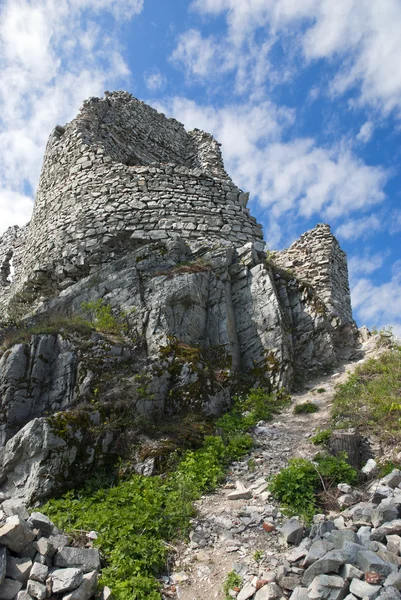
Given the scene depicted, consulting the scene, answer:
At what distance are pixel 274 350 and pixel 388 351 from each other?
2.44 m

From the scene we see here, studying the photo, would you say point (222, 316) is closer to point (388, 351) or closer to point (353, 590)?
point (388, 351)

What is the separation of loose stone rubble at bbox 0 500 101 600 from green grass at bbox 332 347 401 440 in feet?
14.0

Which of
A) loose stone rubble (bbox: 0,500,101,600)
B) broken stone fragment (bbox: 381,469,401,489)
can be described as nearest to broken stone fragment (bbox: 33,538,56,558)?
loose stone rubble (bbox: 0,500,101,600)

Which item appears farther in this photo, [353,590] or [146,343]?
[146,343]

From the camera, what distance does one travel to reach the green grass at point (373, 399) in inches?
278

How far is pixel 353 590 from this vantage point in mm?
3863

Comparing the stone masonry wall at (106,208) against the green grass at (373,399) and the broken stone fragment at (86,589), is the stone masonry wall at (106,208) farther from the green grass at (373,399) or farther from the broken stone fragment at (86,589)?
the broken stone fragment at (86,589)

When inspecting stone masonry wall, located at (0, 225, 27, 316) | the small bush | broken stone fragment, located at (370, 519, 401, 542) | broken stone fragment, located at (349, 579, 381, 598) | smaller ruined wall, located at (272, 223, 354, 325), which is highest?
stone masonry wall, located at (0, 225, 27, 316)

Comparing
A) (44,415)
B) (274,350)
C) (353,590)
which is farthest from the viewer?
(274,350)

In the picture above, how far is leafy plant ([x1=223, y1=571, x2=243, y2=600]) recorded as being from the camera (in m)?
4.43

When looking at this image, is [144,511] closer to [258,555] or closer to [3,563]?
[258,555]

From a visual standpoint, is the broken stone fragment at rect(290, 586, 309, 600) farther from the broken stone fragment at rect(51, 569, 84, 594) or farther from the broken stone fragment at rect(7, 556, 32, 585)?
the broken stone fragment at rect(7, 556, 32, 585)

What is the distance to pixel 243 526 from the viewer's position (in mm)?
5289

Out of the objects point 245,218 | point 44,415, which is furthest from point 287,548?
point 245,218
